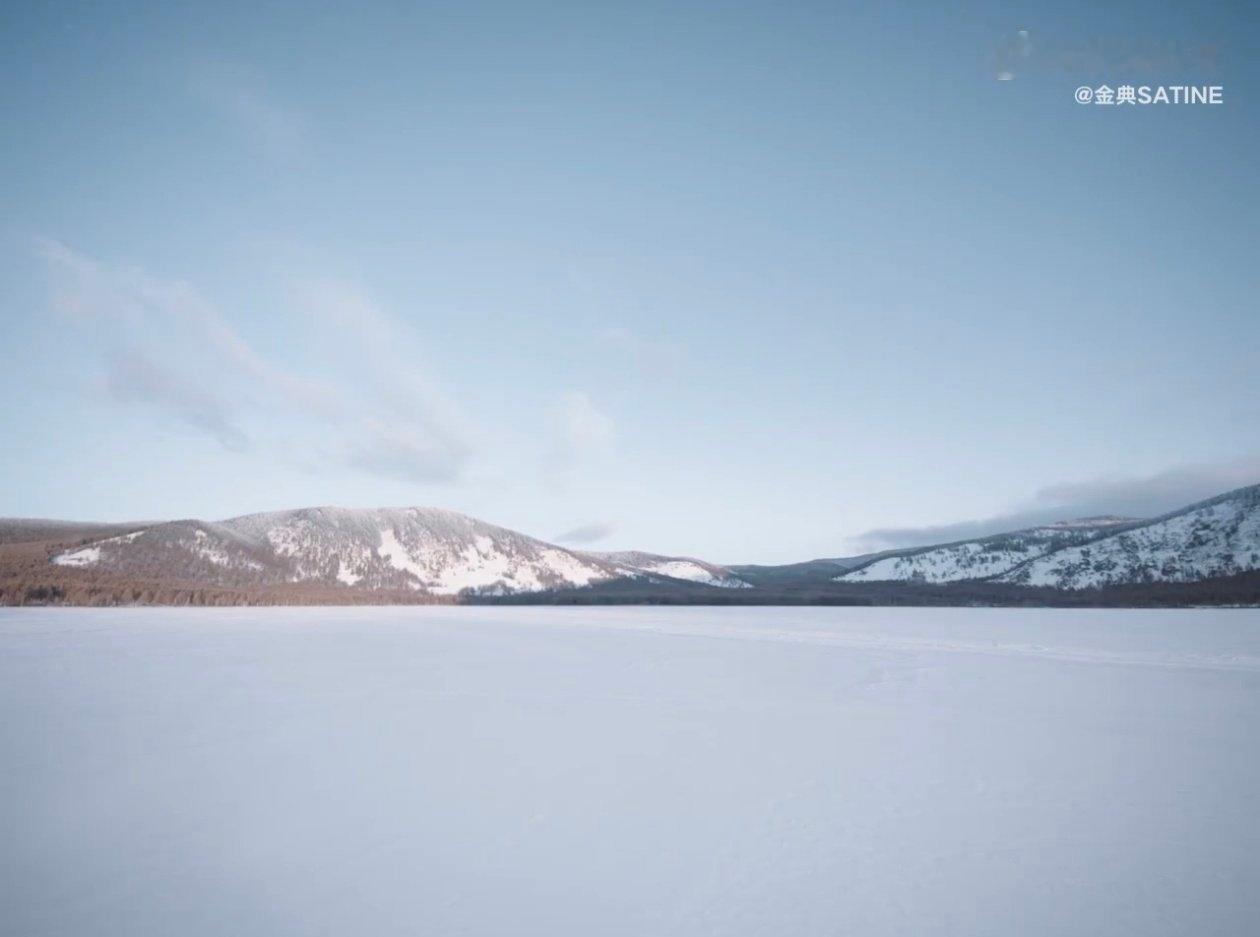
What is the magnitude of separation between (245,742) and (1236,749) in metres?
10.8

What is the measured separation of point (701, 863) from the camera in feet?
14.3

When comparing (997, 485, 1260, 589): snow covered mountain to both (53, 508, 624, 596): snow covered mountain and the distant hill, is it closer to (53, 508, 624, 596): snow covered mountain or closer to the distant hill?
the distant hill

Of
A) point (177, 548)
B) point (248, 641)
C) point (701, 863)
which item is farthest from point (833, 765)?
point (177, 548)

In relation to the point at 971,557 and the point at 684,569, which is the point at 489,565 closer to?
the point at 684,569

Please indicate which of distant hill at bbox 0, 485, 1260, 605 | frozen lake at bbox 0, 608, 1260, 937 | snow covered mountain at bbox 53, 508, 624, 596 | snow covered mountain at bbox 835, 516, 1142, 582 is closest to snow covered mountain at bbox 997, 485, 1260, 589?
distant hill at bbox 0, 485, 1260, 605

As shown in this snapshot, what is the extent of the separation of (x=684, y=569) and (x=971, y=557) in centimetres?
6468

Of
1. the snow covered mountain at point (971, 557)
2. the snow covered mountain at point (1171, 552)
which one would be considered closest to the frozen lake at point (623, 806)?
the snow covered mountain at point (1171, 552)

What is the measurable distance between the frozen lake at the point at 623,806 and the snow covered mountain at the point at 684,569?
135 meters

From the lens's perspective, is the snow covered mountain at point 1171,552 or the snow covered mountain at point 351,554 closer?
the snow covered mountain at point 351,554

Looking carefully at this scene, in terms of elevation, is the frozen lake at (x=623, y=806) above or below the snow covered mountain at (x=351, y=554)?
below

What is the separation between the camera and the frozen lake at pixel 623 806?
380 cm

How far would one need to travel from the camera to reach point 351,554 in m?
95.4

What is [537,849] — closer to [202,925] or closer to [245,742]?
[202,925]

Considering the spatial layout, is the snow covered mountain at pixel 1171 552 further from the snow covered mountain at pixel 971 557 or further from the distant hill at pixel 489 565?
the snow covered mountain at pixel 971 557
